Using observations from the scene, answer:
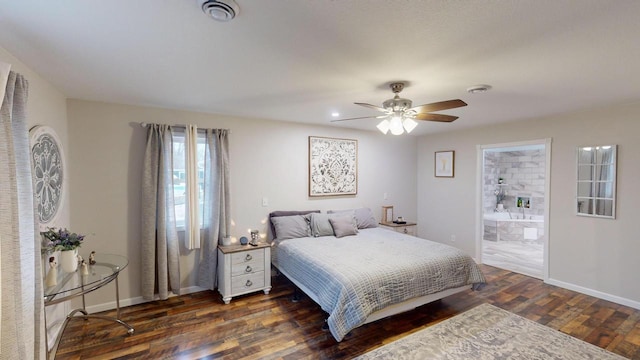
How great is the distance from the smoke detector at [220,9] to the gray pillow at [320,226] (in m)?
3.01

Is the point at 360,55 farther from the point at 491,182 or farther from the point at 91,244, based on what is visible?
the point at 491,182

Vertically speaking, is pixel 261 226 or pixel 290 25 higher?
pixel 290 25

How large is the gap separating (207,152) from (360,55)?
249cm

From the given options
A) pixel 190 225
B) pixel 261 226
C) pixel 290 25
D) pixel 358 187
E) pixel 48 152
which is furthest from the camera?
pixel 358 187

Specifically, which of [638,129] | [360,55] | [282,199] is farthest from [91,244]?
[638,129]

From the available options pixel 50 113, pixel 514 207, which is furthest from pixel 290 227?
pixel 514 207

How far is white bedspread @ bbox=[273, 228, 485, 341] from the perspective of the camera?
240 centimetres

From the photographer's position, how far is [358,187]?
16.3ft

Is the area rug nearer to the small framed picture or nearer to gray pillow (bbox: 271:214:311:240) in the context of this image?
gray pillow (bbox: 271:214:311:240)

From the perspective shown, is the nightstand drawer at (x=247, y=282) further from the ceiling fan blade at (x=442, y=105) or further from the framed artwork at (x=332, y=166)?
the ceiling fan blade at (x=442, y=105)

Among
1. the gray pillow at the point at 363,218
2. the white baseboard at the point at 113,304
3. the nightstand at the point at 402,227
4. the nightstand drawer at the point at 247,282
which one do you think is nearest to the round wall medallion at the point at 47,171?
the white baseboard at the point at 113,304

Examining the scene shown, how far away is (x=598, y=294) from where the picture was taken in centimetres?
346

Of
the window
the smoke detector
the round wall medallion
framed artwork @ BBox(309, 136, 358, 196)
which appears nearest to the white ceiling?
the smoke detector

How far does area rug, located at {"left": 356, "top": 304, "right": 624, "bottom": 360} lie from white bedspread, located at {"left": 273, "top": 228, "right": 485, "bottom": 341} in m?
0.37
